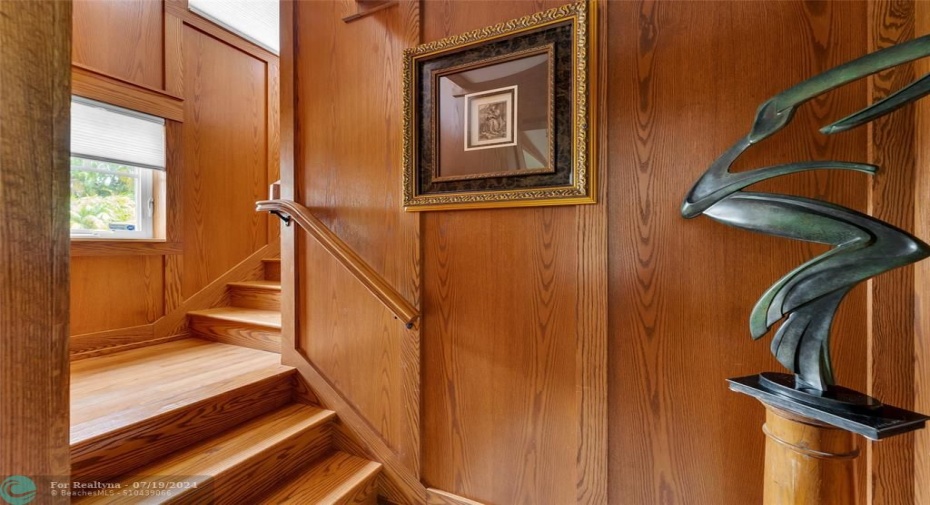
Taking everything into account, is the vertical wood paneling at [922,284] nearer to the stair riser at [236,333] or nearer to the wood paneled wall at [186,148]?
the stair riser at [236,333]

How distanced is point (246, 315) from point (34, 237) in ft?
7.40

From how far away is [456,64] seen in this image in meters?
1.52

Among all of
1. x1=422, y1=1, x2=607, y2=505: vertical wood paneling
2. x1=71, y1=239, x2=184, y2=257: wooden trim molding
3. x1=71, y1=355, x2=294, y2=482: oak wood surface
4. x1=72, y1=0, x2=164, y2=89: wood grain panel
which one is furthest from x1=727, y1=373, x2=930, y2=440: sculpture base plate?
x1=72, y1=0, x2=164, y2=89: wood grain panel

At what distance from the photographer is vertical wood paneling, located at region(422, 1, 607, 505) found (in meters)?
1.31

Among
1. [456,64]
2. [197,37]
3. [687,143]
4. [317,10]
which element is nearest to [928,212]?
[687,143]

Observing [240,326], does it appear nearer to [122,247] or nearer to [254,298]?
[254,298]

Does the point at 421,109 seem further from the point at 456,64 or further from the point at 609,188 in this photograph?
the point at 609,188

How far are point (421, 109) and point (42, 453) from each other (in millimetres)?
1465

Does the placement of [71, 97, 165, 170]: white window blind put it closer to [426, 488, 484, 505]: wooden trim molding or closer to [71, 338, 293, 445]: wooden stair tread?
[71, 338, 293, 445]: wooden stair tread

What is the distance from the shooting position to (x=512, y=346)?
144 cm

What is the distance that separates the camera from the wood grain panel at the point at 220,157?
2.74 metres

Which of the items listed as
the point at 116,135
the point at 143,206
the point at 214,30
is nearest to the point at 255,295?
the point at 143,206

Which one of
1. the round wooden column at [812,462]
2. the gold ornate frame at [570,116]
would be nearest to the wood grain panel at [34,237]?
the gold ornate frame at [570,116]

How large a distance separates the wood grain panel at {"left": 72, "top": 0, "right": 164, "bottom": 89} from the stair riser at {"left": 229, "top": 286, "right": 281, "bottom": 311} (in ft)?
5.08
